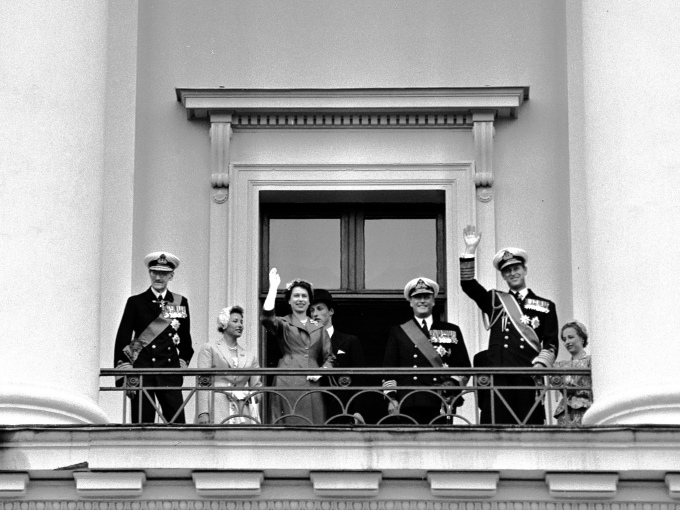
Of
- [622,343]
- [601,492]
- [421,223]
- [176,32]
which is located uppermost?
[176,32]

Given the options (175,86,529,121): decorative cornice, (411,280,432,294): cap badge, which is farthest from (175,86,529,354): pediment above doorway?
(411,280,432,294): cap badge

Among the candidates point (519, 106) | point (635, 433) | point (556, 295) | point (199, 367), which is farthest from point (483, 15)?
point (635, 433)

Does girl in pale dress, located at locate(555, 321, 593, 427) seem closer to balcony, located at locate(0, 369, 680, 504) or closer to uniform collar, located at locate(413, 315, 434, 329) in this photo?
uniform collar, located at locate(413, 315, 434, 329)

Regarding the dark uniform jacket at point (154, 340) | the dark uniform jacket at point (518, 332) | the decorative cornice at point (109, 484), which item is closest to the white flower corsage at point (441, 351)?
the dark uniform jacket at point (518, 332)

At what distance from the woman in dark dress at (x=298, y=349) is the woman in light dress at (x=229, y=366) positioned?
0.36 meters

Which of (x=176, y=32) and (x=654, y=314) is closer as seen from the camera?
(x=654, y=314)

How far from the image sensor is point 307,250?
23656 millimetres

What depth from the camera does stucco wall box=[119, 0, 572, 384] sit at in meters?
23.3

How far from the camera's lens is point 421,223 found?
77.9ft

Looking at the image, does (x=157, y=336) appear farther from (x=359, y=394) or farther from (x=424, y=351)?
(x=424, y=351)

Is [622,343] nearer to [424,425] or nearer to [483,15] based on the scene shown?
[424,425]

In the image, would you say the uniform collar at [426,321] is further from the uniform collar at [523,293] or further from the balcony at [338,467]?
the balcony at [338,467]

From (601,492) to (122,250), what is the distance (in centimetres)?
735

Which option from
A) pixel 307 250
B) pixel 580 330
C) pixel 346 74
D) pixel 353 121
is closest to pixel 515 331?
pixel 580 330
